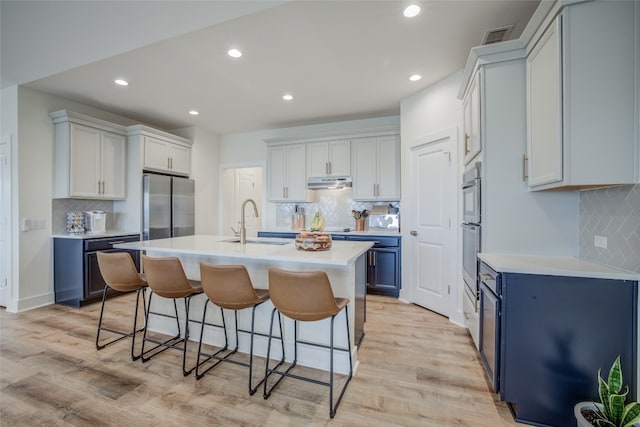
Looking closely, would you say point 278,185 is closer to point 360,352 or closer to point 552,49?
point 360,352

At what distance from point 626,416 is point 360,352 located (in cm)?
156

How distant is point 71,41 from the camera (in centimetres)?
261

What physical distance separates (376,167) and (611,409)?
342 cm

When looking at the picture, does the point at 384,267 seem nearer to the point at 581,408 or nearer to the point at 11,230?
the point at 581,408

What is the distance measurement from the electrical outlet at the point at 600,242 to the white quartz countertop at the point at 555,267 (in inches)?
4.4

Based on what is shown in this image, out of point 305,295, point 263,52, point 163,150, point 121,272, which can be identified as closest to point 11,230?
point 163,150

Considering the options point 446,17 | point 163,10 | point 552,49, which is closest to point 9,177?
point 163,10

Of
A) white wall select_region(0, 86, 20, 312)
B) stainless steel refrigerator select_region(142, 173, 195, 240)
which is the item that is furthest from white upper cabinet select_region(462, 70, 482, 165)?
white wall select_region(0, 86, 20, 312)

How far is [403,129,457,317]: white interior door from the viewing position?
316 cm

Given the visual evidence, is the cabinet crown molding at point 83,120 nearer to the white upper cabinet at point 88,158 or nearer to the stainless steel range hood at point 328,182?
the white upper cabinet at point 88,158

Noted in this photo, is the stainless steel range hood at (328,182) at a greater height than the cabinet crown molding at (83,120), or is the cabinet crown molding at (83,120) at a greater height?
the cabinet crown molding at (83,120)

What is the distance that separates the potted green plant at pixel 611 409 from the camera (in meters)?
1.22

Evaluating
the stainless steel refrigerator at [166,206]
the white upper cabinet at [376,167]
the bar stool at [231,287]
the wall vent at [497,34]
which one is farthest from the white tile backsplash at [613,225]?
the stainless steel refrigerator at [166,206]

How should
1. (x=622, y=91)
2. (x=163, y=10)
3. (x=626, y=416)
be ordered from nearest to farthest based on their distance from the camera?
1. (x=626, y=416)
2. (x=622, y=91)
3. (x=163, y=10)
